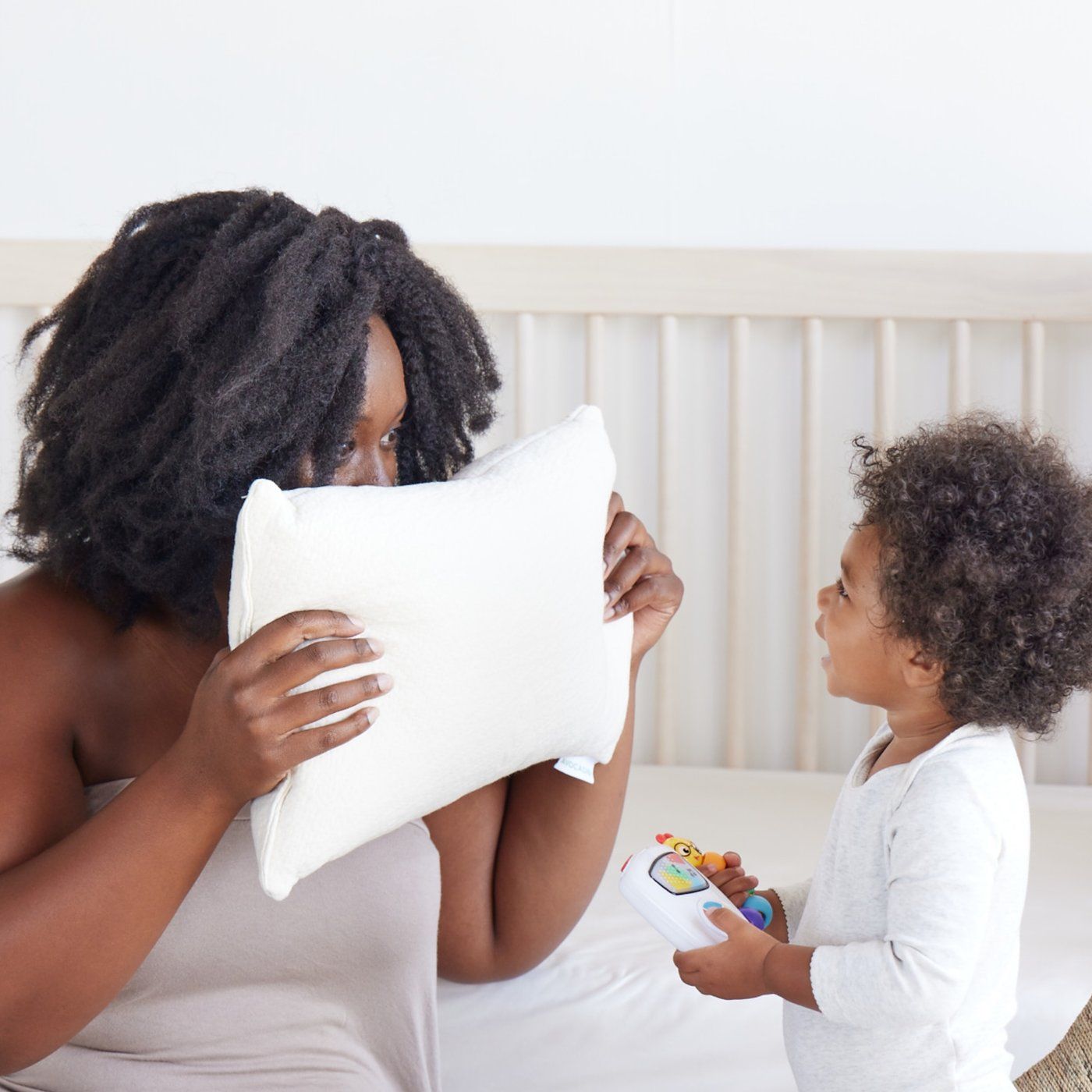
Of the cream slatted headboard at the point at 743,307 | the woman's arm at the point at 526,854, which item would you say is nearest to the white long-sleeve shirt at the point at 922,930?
the woman's arm at the point at 526,854

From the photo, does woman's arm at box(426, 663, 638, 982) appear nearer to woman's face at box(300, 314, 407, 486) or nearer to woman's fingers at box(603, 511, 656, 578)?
woman's fingers at box(603, 511, 656, 578)

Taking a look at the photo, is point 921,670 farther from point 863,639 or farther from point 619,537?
point 619,537

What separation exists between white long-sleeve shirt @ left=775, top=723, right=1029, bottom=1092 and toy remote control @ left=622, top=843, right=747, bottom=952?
6cm

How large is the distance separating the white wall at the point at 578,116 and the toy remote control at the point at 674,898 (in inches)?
30.0

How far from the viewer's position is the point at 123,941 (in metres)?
0.54

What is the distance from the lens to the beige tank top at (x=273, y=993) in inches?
25.0

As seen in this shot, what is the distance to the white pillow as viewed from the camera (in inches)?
20.8

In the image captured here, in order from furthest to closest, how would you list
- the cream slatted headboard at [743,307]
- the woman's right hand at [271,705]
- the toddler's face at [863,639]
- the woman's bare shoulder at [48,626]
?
the cream slatted headboard at [743,307] < the toddler's face at [863,639] < the woman's bare shoulder at [48,626] < the woman's right hand at [271,705]

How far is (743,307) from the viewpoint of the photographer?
125 cm

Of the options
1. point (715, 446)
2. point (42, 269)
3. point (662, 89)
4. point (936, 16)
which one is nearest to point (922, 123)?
point (936, 16)

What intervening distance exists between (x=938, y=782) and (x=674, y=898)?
0.55ft

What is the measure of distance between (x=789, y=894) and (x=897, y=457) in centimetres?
A: 30

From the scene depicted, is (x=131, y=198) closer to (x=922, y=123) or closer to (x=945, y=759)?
(x=922, y=123)

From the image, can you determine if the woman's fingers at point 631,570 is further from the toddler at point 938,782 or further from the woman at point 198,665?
the toddler at point 938,782
